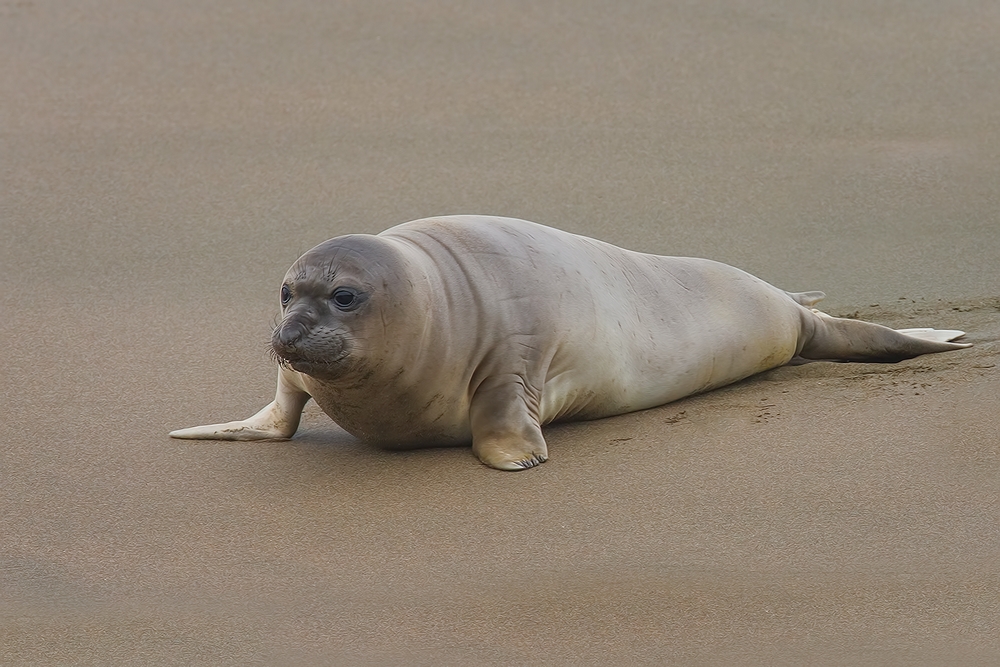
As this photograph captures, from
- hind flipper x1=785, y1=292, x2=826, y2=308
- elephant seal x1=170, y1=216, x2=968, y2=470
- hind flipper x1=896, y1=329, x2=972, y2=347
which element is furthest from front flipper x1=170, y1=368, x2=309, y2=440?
hind flipper x1=896, y1=329, x2=972, y2=347

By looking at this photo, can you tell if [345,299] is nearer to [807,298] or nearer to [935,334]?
[807,298]

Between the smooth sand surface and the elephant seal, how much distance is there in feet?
0.37

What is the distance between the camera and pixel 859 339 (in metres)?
5.47

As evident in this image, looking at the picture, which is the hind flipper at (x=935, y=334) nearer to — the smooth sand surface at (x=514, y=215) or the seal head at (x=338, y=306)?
the smooth sand surface at (x=514, y=215)

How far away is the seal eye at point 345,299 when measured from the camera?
4.26 m

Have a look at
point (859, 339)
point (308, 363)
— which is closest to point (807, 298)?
point (859, 339)

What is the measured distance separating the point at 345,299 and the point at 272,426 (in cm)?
72

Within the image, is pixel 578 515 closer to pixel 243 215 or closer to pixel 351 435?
pixel 351 435

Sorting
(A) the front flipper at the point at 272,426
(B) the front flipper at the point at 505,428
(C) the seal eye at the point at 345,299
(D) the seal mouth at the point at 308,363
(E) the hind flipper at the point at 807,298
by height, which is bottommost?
(A) the front flipper at the point at 272,426

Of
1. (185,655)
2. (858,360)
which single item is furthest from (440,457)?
(858,360)

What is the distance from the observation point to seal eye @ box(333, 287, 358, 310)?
4258 millimetres

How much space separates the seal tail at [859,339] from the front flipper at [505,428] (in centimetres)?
143

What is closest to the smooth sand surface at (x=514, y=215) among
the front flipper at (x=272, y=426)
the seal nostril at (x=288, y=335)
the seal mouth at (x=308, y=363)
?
the front flipper at (x=272, y=426)

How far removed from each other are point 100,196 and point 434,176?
1.57m
